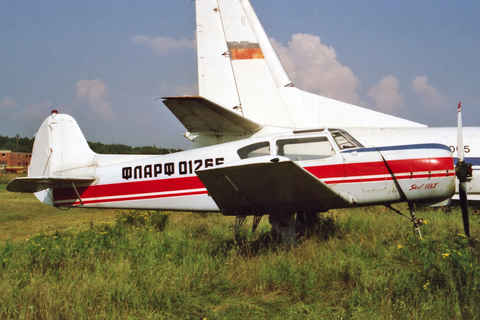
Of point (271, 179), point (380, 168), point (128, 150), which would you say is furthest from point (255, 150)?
point (128, 150)

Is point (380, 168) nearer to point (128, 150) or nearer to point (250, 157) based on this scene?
point (250, 157)

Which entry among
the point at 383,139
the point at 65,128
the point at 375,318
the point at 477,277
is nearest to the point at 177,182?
the point at 65,128

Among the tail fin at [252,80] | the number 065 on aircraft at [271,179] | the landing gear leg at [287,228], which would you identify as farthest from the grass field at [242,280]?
the tail fin at [252,80]

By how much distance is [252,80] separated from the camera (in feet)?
28.2

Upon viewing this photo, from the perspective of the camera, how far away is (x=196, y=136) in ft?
26.2

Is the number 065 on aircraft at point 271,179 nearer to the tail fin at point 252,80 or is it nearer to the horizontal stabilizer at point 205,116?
the horizontal stabilizer at point 205,116

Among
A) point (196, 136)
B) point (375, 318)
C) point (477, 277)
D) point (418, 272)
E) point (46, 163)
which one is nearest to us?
point (375, 318)

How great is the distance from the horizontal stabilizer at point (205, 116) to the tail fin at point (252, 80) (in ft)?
3.44

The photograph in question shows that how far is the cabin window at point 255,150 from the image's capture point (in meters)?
5.43

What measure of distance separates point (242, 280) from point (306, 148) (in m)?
2.46

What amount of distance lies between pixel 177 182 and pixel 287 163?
259 centimetres

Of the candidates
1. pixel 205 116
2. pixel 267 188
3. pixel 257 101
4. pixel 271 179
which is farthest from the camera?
pixel 257 101

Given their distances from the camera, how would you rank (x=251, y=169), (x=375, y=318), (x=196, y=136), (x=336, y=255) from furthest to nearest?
(x=196, y=136), (x=336, y=255), (x=251, y=169), (x=375, y=318)

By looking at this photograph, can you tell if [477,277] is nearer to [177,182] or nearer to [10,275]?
[177,182]
